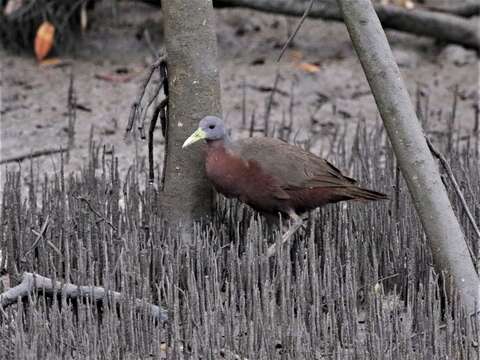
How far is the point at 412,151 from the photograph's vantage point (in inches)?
179

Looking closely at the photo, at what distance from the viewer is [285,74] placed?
8805 mm

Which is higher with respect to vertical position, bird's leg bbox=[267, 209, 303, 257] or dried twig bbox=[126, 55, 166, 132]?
dried twig bbox=[126, 55, 166, 132]

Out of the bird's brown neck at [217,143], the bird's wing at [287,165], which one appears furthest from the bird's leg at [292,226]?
the bird's brown neck at [217,143]

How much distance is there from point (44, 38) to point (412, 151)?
479cm

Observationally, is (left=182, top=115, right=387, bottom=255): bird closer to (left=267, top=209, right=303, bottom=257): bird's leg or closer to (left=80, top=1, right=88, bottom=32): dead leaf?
(left=267, top=209, right=303, bottom=257): bird's leg

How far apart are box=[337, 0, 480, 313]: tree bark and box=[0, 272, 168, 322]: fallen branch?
3.76 feet

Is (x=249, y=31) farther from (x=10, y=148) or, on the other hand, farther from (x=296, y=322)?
(x=296, y=322)

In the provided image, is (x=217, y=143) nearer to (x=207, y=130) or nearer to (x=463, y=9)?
(x=207, y=130)

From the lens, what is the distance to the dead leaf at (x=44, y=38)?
867 centimetres

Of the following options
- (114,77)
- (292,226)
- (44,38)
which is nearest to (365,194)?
(292,226)

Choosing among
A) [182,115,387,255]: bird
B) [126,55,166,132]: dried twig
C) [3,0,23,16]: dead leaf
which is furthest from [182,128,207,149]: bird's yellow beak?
[3,0,23,16]: dead leaf

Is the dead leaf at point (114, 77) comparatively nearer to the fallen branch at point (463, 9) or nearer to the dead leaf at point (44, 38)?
the dead leaf at point (44, 38)

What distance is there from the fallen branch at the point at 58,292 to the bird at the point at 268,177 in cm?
90

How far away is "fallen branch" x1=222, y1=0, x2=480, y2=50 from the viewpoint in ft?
29.2
